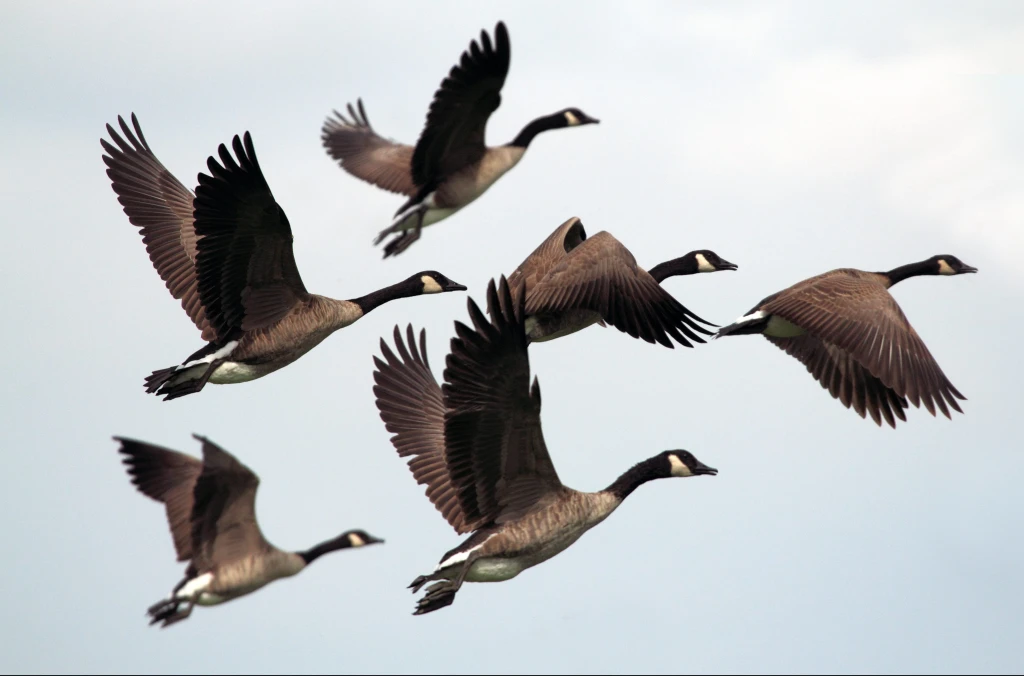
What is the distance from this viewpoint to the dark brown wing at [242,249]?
41.2 feet

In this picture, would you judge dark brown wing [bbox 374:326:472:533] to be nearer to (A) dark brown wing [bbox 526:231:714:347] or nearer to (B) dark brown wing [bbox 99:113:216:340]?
(A) dark brown wing [bbox 526:231:714:347]

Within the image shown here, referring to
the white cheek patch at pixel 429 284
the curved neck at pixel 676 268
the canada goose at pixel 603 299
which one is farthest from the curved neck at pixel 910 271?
the white cheek patch at pixel 429 284

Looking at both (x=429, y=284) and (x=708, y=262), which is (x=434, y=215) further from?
(x=708, y=262)

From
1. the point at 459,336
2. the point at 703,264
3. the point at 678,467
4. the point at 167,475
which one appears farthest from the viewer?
the point at 703,264

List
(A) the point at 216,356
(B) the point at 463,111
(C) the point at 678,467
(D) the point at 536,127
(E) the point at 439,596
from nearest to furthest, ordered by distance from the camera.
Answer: (E) the point at 439,596 < (C) the point at 678,467 < (A) the point at 216,356 < (B) the point at 463,111 < (D) the point at 536,127

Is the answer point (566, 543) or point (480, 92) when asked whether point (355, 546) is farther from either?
point (480, 92)

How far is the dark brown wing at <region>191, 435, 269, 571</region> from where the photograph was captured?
11078mm

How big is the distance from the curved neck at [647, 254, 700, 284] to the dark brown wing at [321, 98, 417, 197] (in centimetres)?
295

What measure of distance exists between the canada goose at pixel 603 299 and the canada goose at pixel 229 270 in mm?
1911

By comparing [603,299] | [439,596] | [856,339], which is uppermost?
[603,299]

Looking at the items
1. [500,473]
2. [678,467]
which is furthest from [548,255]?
[500,473]

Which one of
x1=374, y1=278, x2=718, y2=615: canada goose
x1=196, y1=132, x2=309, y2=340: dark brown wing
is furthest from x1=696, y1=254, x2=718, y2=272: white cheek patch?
x1=196, y1=132, x2=309, y2=340: dark brown wing

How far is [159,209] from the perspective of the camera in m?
15.2

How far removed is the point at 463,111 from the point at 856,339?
14.2ft
